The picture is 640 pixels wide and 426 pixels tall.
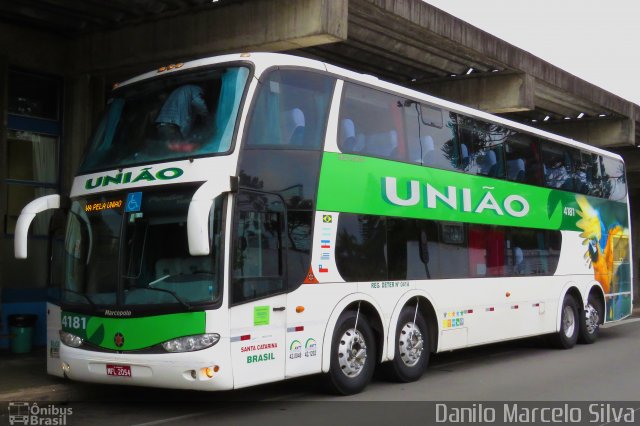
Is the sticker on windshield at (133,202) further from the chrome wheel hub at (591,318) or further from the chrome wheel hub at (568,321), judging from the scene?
the chrome wheel hub at (591,318)

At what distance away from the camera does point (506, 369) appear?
11789 millimetres

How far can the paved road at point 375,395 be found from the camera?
8.02m

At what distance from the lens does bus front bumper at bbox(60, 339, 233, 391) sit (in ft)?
24.4

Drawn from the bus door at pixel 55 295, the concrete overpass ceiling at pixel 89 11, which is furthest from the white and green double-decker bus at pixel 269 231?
the concrete overpass ceiling at pixel 89 11

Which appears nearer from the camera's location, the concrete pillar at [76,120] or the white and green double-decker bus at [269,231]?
the white and green double-decker bus at [269,231]

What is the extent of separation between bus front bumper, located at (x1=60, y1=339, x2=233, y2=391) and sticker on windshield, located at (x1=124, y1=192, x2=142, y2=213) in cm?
159

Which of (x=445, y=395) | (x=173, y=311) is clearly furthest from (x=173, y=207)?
(x=445, y=395)

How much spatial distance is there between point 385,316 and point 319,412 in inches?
77.5

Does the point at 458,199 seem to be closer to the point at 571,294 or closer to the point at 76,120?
the point at 571,294

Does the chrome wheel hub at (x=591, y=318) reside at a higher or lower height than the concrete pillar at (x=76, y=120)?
lower

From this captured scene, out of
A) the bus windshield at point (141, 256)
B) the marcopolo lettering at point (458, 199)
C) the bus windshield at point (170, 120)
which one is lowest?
the bus windshield at point (141, 256)

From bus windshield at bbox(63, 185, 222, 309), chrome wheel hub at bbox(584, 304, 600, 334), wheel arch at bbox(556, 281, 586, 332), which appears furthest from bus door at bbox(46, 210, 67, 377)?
chrome wheel hub at bbox(584, 304, 600, 334)

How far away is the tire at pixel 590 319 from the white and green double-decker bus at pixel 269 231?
13.0 feet

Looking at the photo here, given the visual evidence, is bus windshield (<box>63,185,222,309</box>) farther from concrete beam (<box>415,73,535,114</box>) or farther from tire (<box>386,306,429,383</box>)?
concrete beam (<box>415,73,535,114</box>)
